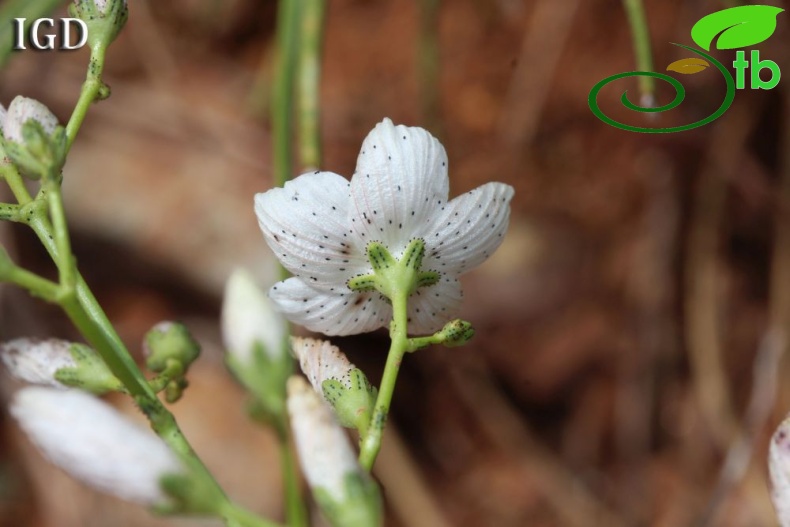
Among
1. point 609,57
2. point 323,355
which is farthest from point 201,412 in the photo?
point 323,355

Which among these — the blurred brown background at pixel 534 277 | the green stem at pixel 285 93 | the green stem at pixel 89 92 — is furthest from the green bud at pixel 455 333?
the blurred brown background at pixel 534 277

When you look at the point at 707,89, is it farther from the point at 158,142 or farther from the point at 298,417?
the point at 298,417

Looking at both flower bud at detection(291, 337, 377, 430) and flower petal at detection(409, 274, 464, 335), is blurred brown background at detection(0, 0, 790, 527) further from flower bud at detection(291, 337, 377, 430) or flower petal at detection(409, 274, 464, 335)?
flower bud at detection(291, 337, 377, 430)

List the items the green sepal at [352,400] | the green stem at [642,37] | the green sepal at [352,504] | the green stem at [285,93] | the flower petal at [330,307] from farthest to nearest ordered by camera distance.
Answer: the green stem at [285,93], the green stem at [642,37], the flower petal at [330,307], the green sepal at [352,400], the green sepal at [352,504]

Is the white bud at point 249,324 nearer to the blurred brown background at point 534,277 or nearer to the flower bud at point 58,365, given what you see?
the flower bud at point 58,365

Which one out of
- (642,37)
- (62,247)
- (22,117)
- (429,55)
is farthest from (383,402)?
(429,55)

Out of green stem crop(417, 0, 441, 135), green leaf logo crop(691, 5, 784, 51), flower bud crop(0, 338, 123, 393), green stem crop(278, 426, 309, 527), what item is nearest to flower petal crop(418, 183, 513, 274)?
green stem crop(278, 426, 309, 527)
